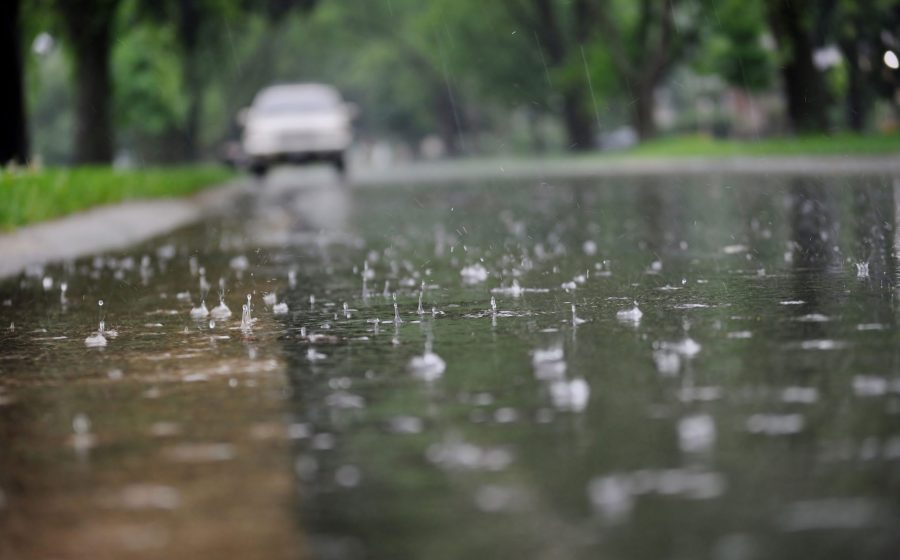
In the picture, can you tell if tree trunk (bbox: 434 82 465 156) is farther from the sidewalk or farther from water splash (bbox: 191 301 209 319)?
water splash (bbox: 191 301 209 319)

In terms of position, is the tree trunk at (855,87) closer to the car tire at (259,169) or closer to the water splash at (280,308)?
the car tire at (259,169)

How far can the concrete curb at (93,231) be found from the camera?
15430 mm

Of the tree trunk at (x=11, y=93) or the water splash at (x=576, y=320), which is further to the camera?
the tree trunk at (x=11, y=93)

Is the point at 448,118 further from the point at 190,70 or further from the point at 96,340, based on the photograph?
the point at 96,340

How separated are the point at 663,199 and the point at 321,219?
185 inches

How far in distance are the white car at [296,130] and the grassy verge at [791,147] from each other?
883 centimetres

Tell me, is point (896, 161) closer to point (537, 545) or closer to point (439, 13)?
point (537, 545)

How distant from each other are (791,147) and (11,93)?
17.7 meters

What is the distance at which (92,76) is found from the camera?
32156 mm

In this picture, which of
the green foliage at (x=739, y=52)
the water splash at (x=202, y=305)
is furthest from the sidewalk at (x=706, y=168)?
the water splash at (x=202, y=305)

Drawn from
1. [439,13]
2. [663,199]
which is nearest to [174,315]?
[663,199]

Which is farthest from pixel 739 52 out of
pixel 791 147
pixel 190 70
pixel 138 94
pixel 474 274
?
pixel 474 274

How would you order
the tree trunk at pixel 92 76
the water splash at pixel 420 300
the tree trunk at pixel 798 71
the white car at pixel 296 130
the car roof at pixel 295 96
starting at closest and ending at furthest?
the water splash at pixel 420 300 → the tree trunk at pixel 92 76 → the tree trunk at pixel 798 71 → the white car at pixel 296 130 → the car roof at pixel 295 96

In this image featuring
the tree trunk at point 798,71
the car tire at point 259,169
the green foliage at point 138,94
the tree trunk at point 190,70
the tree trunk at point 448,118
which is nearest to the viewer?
the tree trunk at point 190,70
